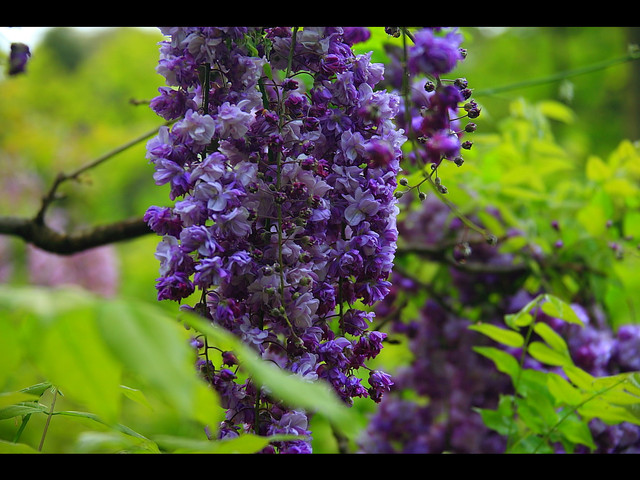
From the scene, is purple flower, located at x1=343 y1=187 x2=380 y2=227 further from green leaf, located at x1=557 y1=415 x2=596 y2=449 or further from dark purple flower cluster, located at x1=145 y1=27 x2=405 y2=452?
green leaf, located at x1=557 y1=415 x2=596 y2=449

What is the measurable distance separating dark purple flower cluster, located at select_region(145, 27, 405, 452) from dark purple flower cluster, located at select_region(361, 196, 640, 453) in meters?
0.80

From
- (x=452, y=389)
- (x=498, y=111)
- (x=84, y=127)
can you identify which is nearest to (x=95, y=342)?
(x=452, y=389)

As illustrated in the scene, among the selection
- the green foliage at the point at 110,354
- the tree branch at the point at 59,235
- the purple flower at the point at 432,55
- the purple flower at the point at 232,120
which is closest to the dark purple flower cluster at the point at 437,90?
the purple flower at the point at 432,55

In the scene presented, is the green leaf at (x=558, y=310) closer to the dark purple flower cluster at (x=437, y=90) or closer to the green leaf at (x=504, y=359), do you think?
the green leaf at (x=504, y=359)

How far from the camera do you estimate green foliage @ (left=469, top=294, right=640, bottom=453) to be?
35.4 inches

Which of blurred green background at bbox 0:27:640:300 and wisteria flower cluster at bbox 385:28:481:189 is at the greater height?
blurred green background at bbox 0:27:640:300

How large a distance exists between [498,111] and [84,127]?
4249 millimetres

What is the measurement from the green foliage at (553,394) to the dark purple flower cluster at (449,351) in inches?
14.8

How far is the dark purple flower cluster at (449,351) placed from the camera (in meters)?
1.52

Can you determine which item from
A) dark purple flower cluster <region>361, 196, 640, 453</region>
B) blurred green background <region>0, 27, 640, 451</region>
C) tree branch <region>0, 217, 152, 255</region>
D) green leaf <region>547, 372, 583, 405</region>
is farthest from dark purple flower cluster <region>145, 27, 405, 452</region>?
blurred green background <region>0, 27, 640, 451</region>

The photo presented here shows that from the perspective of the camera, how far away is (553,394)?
962 millimetres

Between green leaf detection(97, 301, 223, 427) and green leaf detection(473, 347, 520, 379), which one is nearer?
green leaf detection(97, 301, 223, 427)
